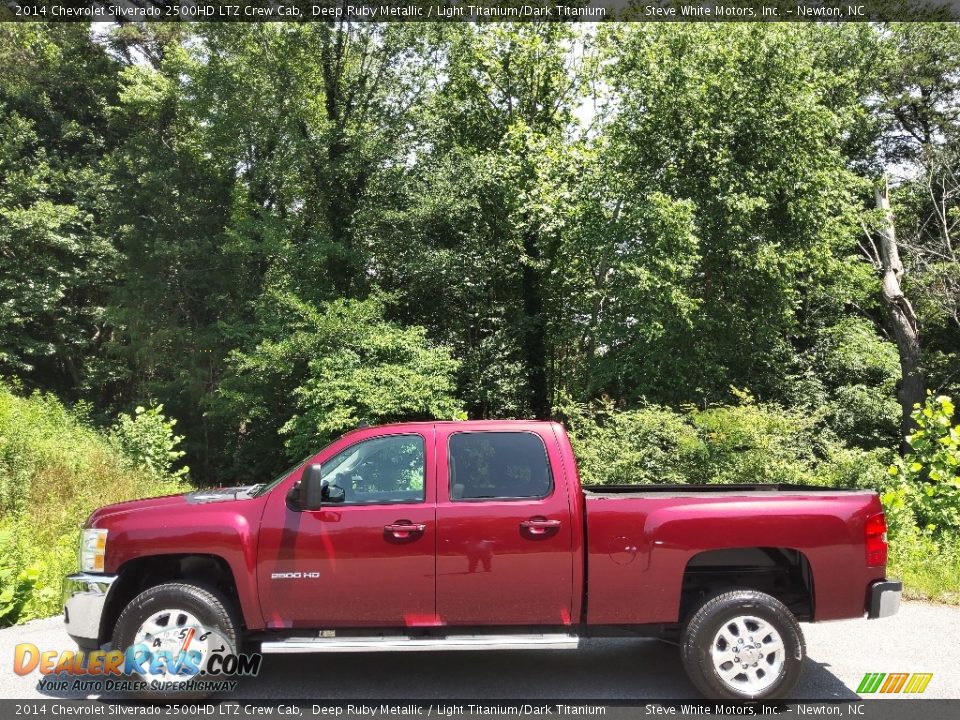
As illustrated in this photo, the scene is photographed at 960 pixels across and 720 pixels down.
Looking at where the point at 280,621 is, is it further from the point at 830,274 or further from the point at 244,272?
the point at 244,272

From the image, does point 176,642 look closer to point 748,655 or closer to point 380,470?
point 380,470

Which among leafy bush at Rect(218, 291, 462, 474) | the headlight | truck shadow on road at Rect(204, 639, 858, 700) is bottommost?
truck shadow on road at Rect(204, 639, 858, 700)

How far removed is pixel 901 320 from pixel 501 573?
22608 millimetres

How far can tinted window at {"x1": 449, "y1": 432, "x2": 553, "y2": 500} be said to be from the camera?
18.4 feet

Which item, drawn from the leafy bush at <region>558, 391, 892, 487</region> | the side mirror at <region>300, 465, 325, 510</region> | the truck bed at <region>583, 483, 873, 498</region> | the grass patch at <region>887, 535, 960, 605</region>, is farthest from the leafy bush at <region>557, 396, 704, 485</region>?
the side mirror at <region>300, 465, 325, 510</region>

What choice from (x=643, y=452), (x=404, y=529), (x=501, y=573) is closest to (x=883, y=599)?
(x=501, y=573)

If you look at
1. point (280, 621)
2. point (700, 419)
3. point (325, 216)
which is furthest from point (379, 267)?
point (280, 621)

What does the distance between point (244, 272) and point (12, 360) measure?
→ 7948 mm

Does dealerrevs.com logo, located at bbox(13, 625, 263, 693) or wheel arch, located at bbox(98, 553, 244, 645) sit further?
wheel arch, located at bbox(98, 553, 244, 645)

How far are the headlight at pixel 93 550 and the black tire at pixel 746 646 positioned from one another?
4009 millimetres

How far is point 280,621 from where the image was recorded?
5.48m

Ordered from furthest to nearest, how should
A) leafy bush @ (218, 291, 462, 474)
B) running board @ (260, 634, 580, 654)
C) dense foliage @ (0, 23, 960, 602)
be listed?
dense foliage @ (0, 23, 960, 602) → leafy bush @ (218, 291, 462, 474) → running board @ (260, 634, 580, 654)

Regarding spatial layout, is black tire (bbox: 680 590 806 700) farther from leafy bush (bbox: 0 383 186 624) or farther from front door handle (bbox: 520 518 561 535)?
leafy bush (bbox: 0 383 186 624)

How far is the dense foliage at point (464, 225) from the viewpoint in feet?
69.6
